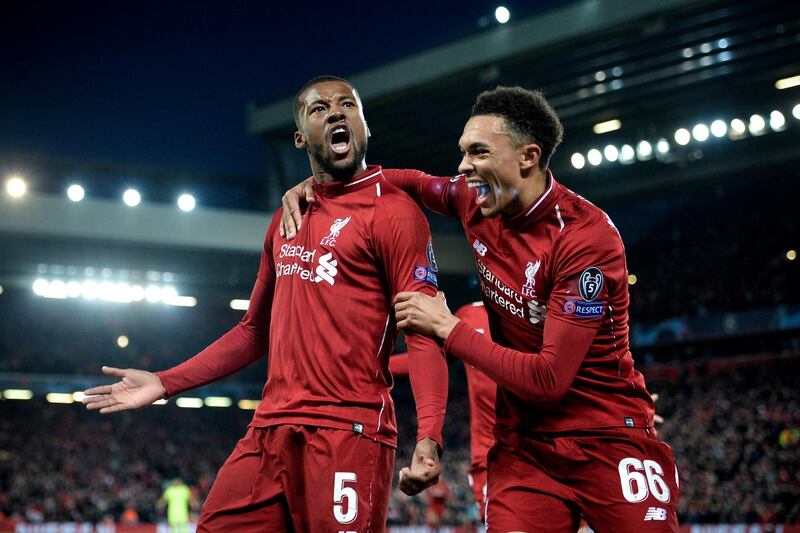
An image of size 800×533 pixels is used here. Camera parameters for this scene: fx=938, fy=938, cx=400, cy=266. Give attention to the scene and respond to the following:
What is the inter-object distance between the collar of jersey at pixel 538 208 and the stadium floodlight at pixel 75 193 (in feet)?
78.1

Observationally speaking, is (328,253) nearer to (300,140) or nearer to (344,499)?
(300,140)

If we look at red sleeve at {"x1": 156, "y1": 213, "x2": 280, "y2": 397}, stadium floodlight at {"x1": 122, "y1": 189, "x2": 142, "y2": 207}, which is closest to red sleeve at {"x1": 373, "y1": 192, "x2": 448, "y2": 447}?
red sleeve at {"x1": 156, "y1": 213, "x2": 280, "y2": 397}

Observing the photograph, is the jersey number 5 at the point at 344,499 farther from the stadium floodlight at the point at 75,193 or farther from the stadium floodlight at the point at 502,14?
the stadium floodlight at the point at 75,193

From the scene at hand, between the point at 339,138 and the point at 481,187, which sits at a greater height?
the point at 339,138

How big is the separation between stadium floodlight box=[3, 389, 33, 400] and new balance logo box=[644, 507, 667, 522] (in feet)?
103

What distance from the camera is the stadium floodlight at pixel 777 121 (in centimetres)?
2398

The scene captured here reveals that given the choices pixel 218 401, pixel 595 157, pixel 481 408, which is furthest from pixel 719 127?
pixel 481 408

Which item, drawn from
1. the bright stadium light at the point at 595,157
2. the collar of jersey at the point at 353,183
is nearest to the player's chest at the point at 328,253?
the collar of jersey at the point at 353,183

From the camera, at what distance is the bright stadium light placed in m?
27.1

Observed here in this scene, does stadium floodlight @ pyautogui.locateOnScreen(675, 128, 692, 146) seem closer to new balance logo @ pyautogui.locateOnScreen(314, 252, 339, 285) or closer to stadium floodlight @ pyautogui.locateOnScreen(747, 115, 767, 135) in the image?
stadium floodlight @ pyautogui.locateOnScreen(747, 115, 767, 135)

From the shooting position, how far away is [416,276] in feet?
12.4

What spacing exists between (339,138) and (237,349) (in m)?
1.10

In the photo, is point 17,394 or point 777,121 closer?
point 777,121

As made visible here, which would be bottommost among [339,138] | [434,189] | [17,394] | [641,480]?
[641,480]
